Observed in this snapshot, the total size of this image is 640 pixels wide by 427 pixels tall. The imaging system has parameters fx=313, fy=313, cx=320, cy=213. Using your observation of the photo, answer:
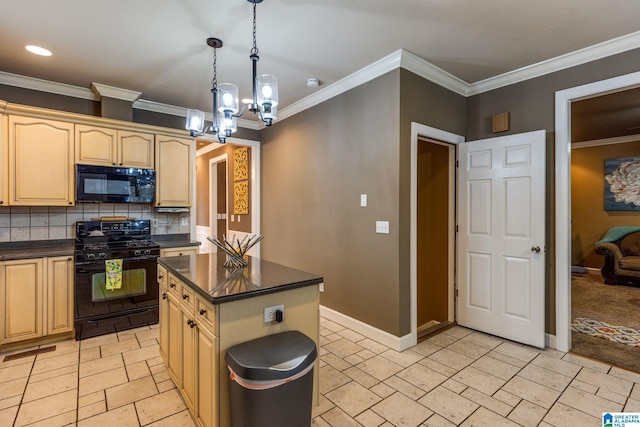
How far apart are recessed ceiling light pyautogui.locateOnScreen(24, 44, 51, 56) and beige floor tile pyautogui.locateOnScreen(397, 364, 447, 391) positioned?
13.7 feet

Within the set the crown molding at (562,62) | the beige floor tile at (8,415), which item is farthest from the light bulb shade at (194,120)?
the crown molding at (562,62)

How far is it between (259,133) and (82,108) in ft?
7.49

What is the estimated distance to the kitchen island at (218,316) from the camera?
61.8 inches

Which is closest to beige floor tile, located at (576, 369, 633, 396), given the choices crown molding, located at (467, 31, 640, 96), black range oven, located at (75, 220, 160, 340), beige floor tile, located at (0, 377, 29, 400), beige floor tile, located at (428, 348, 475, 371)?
beige floor tile, located at (428, 348, 475, 371)

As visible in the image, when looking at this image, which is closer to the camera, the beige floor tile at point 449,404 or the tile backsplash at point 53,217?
the beige floor tile at point 449,404

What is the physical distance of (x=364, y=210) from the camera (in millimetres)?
3283

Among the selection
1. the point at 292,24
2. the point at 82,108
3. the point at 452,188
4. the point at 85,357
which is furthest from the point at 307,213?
the point at 82,108

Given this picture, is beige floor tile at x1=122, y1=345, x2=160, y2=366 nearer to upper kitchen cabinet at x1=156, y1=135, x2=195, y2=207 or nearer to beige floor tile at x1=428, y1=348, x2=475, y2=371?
upper kitchen cabinet at x1=156, y1=135, x2=195, y2=207

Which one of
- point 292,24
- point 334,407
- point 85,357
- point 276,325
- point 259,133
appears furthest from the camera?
point 259,133

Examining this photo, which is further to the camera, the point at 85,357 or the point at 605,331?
the point at 605,331

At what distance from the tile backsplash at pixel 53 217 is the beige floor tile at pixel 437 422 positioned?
3.77m

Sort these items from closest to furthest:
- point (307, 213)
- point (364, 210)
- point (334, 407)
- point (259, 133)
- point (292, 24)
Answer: point (334, 407), point (292, 24), point (364, 210), point (307, 213), point (259, 133)

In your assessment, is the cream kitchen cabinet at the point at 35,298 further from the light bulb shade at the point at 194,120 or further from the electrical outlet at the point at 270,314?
the electrical outlet at the point at 270,314

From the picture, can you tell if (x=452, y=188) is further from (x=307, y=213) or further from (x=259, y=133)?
(x=259, y=133)
